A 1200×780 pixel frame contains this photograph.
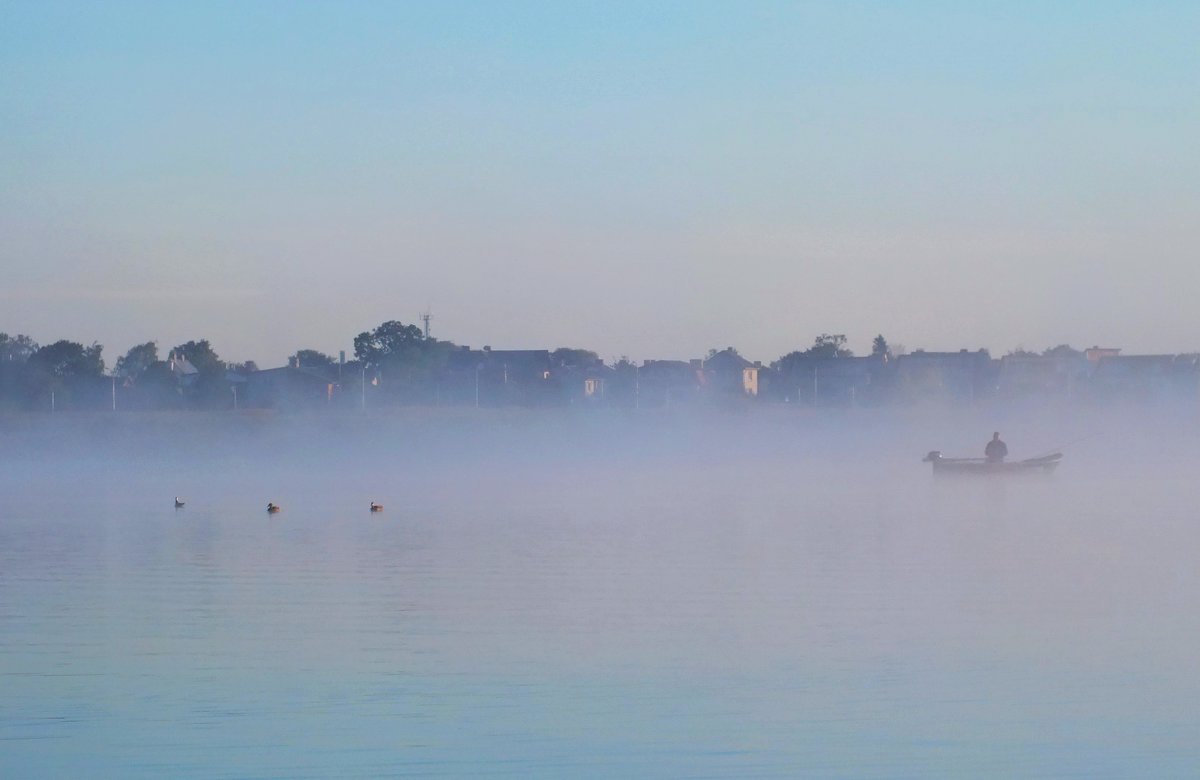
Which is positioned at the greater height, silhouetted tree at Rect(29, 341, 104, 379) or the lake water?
silhouetted tree at Rect(29, 341, 104, 379)

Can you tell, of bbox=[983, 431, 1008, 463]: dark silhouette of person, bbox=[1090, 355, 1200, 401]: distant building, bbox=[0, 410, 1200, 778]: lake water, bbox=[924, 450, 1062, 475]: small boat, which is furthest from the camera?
bbox=[1090, 355, 1200, 401]: distant building

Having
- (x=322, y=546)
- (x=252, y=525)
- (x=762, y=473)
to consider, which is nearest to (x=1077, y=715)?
(x=322, y=546)

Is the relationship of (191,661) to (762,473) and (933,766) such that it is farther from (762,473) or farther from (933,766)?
(762,473)

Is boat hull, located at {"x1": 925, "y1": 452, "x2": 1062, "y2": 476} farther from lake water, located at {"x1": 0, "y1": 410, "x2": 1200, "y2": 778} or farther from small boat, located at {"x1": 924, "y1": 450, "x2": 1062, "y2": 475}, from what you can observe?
lake water, located at {"x1": 0, "y1": 410, "x2": 1200, "y2": 778}

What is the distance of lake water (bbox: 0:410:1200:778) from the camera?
43.8 ft

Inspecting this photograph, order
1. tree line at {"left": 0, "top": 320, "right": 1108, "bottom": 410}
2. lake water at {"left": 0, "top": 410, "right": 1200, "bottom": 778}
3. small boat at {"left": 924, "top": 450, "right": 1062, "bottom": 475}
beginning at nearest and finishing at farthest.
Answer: lake water at {"left": 0, "top": 410, "right": 1200, "bottom": 778}
small boat at {"left": 924, "top": 450, "right": 1062, "bottom": 475}
tree line at {"left": 0, "top": 320, "right": 1108, "bottom": 410}

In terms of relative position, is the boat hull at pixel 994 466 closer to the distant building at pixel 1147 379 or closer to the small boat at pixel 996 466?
the small boat at pixel 996 466

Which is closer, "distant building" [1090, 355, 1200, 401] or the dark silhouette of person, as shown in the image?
the dark silhouette of person

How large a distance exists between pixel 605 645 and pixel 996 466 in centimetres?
3791

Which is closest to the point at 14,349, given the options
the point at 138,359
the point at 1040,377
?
the point at 138,359

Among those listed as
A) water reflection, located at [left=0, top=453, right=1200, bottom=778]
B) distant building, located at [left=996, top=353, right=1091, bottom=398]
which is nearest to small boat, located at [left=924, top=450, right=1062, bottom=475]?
water reflection, located at [left=0, top=453, right=1200, bottom=778]

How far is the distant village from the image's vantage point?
98.6 m

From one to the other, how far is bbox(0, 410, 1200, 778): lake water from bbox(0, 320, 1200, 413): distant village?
6235cm

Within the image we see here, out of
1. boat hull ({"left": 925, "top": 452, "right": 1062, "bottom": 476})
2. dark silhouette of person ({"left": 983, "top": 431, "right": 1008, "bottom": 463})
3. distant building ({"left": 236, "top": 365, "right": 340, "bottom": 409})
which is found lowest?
boat hull ({"left": 925, "top": 452, "right": 1062, "bottom": 476})
